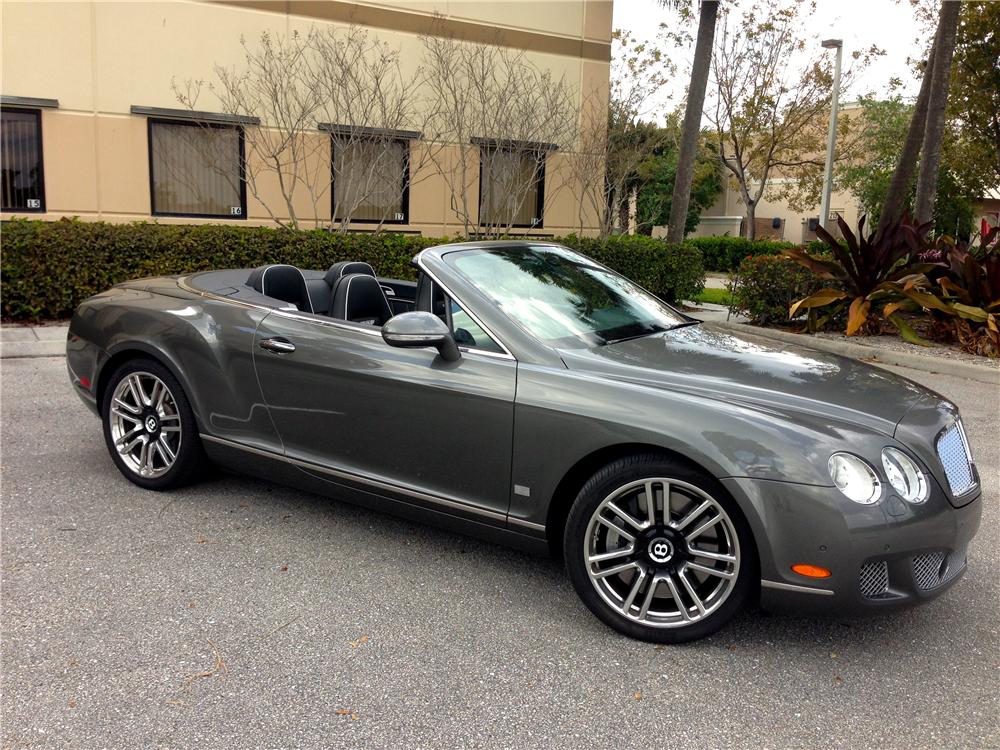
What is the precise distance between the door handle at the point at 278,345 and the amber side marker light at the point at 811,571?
2.46m

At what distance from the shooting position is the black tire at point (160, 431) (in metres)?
4.49

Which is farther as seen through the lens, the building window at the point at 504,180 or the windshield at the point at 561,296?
the building window at the point at 504,180

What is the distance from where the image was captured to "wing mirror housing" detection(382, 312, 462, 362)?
350 cm

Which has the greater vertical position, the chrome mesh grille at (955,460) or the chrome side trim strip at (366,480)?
the chrome mesh grille at (955,460)

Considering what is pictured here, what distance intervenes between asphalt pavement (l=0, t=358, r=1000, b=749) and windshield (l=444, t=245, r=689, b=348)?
110 cm

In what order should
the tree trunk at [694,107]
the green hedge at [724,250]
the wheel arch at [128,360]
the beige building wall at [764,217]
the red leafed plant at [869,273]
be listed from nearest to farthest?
the wheel arch at [128,360], the red leafed plant at [869,273], the tree trunk at [694,107], the green hedge at [724,250], the beige building wall at [764,217]

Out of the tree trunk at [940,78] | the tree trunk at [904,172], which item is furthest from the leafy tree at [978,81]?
the tree trunk at [940,78]

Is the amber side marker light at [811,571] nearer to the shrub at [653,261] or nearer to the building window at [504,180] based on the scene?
the shrub at [653,261]

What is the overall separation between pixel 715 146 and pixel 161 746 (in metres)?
30.1

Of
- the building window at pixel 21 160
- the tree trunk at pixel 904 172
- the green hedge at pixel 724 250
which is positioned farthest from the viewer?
the green hedge at pixel 724 250

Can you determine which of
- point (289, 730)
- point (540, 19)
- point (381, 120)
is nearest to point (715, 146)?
point (540, 19)

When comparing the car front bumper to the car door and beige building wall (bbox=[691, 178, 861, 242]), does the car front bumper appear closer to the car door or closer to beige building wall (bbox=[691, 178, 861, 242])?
the car door

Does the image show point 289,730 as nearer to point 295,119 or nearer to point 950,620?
point 950,620

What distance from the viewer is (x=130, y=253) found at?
10914 millimetres
